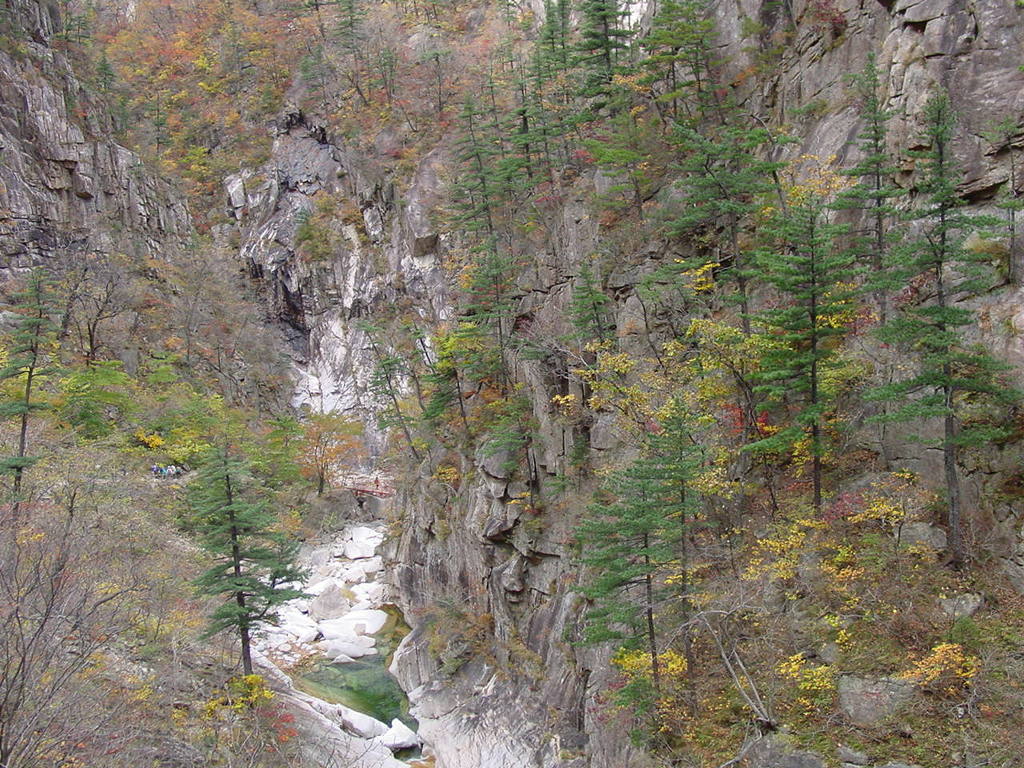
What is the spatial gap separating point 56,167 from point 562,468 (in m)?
41.2

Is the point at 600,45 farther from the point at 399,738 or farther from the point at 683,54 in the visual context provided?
the point at 399,738

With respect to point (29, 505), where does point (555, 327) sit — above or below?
above

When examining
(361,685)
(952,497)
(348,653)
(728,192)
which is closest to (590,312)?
(728,192)

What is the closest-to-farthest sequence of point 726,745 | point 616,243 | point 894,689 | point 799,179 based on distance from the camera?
point 894,689 → point 726,745 → point 799,179 → point 616,243

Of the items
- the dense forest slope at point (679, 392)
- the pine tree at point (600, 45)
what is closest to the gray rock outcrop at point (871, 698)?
the dense forest slope at point (679, 392)

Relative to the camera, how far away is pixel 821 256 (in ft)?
43.3

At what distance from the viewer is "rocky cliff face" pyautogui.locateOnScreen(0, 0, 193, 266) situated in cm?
4028

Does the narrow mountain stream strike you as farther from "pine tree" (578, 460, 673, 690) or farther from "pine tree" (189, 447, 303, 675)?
"pine tree" (578, 460, 673, 690)

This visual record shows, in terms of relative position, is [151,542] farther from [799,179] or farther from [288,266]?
[288,266]

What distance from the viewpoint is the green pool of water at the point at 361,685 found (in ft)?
77.7

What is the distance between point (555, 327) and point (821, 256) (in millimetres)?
11981

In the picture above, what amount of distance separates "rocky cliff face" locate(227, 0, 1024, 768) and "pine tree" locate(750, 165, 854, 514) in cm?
209

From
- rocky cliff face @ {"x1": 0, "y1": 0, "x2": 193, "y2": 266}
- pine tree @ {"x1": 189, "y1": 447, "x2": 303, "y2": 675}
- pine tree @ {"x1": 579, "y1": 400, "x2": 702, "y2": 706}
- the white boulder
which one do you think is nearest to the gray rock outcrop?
pine tree @ {"x1": 579, "y1": 400, "x2": 702, "y2": 706}

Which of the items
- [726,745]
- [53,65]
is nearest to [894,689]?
[726,745]
